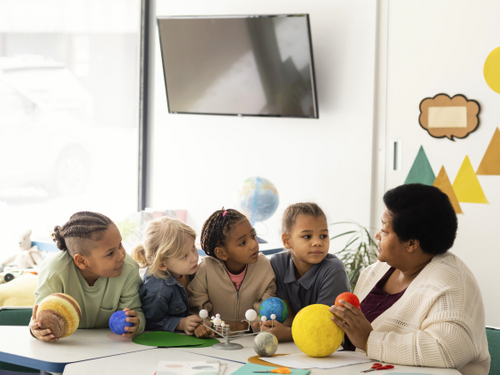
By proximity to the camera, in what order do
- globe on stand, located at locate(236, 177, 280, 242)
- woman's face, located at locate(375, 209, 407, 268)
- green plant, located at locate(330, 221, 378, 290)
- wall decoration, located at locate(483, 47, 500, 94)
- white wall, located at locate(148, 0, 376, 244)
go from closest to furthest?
woman's face, located at locate(375, 209, 407, 268) < green plant, located at locate(330, 221, 378, 290) < wall decoration, located at locate(483, 47, 500, 94) < globe on stand, located at locate(236, 177, 280, 242) < white wall, located at locate(148, 0, 376, 244)

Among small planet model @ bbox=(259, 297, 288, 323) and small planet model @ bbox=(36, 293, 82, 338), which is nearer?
small planet model @ bbox=(36, 293, 82, 338)

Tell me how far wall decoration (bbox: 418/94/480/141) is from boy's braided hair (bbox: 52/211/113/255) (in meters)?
2.42

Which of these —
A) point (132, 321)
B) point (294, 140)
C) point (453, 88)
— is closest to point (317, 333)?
point (132, 321)

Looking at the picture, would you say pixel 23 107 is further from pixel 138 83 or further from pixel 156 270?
pixel 156 270

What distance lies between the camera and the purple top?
4.94 ft

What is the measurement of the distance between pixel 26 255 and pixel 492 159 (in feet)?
9.59

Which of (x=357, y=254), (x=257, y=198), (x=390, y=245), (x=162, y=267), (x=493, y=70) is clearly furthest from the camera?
(x=257, y=198)

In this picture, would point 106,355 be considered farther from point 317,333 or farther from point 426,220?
point 426,220

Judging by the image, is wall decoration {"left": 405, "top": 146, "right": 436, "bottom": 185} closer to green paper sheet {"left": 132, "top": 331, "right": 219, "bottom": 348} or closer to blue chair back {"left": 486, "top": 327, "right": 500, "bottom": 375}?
blue chair back {"left": 486, "top": 327, "right": 500, "bottom": 375}

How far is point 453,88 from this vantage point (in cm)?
328

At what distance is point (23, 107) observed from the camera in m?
3.43

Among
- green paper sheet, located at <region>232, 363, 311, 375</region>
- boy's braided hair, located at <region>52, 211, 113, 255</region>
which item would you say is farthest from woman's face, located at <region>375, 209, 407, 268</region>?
boy's braided hair, located at <region>52, 211, 113, 255</region>

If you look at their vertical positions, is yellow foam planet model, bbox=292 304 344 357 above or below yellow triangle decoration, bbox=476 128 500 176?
below

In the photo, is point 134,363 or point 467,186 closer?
point 134,363
